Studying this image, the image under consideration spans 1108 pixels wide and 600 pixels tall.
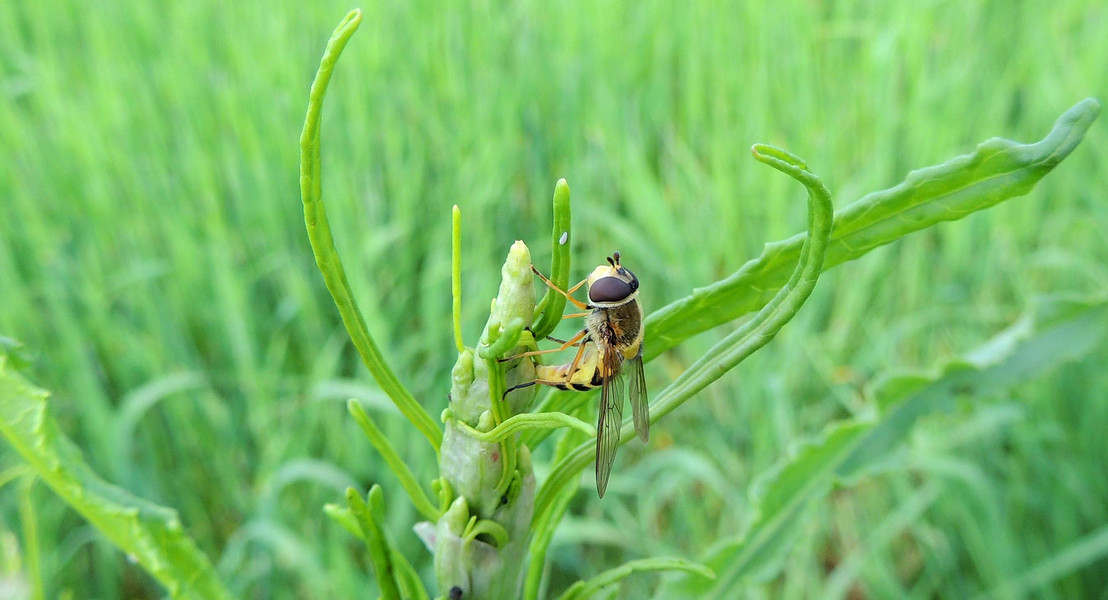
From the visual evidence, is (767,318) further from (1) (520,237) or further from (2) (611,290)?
(1) (520,237)

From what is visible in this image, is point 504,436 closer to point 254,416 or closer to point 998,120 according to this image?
point 254,416

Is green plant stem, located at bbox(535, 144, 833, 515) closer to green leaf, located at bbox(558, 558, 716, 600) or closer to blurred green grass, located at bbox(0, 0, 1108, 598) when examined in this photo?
green leaf, located at bbox(558, 558, 716, 600)

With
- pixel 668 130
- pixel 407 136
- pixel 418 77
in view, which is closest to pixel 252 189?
pixel 407 136

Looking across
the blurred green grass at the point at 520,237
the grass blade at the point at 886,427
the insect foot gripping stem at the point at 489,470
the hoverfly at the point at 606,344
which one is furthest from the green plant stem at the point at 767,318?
the blurred green grass at the point at 520,237

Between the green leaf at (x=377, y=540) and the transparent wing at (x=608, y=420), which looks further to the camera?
the transparent wing at (x=608, y=420)

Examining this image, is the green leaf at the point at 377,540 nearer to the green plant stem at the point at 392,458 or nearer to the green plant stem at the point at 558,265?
the green plant stem at the point at 392,458

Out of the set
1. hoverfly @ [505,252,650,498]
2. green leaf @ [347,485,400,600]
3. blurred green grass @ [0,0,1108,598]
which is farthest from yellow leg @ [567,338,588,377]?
blurred green grass @ [0,0,1108,598]
